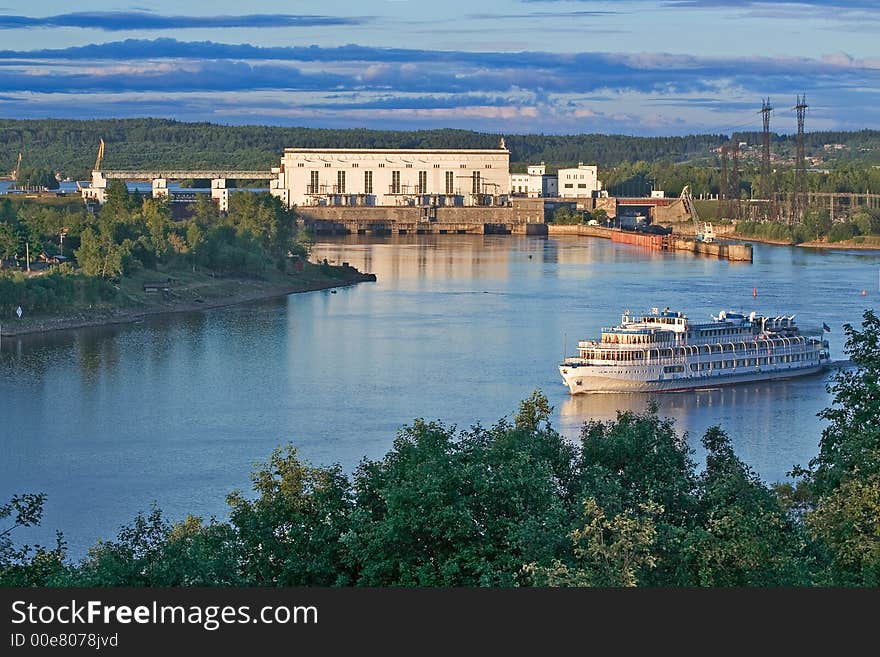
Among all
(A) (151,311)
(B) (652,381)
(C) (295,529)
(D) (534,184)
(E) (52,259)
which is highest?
(D) (534,184)

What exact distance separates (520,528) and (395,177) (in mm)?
30395

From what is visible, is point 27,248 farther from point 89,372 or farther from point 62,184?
point 62,184

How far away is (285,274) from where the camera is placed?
18.4 metres

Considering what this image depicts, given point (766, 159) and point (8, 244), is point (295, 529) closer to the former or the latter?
point (8, 244)

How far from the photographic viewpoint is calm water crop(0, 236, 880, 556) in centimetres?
725

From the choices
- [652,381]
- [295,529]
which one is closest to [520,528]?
[295,529]

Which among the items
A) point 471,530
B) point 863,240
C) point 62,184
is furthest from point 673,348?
point 62,184

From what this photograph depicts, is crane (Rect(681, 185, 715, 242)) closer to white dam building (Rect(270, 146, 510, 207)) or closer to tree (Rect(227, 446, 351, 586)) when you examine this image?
white dam building (Rect(270, 146, 510, 207))

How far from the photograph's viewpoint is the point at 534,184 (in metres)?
35.4

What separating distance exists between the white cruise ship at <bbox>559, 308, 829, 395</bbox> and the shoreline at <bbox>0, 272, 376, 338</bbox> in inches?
182

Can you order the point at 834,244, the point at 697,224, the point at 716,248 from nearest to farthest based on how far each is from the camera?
the point at 716,248
the point at 834,244
the point at 697,224

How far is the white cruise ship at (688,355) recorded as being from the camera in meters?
10.4

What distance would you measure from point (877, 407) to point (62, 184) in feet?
153

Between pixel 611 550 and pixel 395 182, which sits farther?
pixel 395 182
